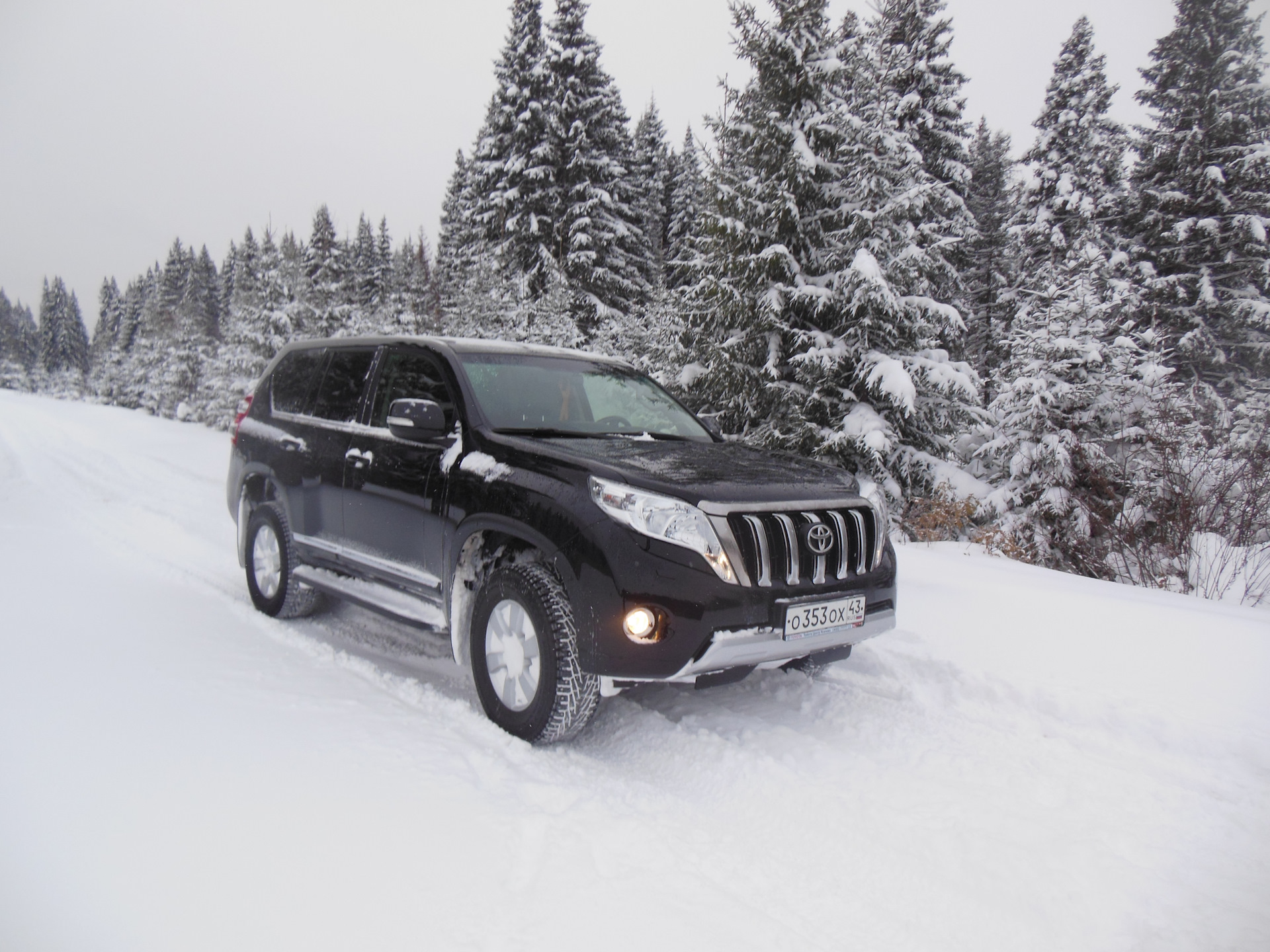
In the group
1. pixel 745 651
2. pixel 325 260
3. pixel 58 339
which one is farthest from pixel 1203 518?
pixel 58 339

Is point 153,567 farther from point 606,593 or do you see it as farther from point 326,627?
point 606,593

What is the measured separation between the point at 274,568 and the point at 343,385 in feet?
4.67

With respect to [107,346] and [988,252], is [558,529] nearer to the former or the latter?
[988,252]

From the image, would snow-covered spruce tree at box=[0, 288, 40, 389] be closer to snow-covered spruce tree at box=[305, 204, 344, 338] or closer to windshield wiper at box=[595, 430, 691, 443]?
snow-covered spruce tree at box=[305, 204, 344, 338]

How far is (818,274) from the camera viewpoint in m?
11.0

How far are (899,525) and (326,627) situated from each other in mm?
7044

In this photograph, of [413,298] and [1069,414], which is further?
[413,298]

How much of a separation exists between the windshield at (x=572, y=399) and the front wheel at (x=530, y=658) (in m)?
0.90

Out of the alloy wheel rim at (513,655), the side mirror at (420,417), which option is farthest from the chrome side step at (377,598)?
the side mirror at (420,417)

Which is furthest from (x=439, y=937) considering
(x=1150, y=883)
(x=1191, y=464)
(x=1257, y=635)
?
(x=1191, y=464)

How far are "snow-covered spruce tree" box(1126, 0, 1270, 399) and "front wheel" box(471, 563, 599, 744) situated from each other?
61.5 feet

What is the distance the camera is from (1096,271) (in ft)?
32.3

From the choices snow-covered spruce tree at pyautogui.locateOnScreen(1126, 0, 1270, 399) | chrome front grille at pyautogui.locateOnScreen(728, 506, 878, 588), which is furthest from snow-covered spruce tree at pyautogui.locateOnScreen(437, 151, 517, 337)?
chrome front grille at pyautogui.locateOnScreen(728, 506, 878, 588)

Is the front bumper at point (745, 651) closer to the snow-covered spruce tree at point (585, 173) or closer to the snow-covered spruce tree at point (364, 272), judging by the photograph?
the snow-covered spruce tree at point (585, 173)
